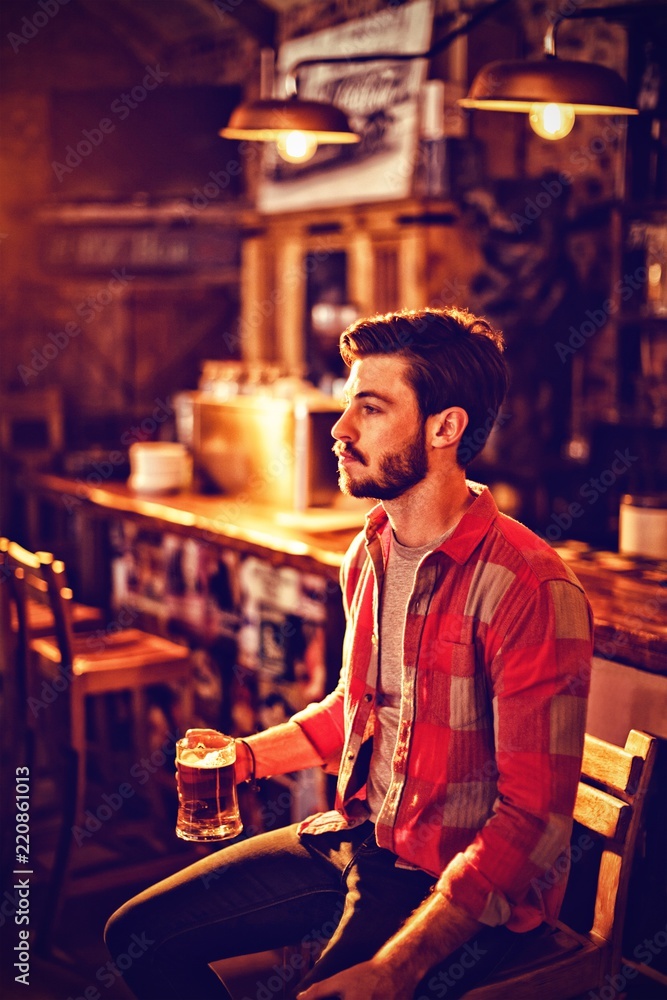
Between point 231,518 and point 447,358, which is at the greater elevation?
point 447,358

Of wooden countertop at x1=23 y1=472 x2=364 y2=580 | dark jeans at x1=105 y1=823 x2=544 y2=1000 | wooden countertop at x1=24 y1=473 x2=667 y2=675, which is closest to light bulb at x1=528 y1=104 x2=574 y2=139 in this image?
wooden countertop at x1=24 y1=473 x2=667 y2=675

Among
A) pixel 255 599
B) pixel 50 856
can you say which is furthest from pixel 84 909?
pixel 255 599

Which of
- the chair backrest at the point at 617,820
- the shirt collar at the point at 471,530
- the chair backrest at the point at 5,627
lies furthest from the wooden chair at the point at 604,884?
the chair backrest at the point at 5,627

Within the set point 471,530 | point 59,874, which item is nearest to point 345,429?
point 471,530

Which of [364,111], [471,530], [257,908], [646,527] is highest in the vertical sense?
[364,111]

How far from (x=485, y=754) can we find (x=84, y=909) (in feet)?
7.25

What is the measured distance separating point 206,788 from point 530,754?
2.15ft

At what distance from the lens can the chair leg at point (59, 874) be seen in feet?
11.0

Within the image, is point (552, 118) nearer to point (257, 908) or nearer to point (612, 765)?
point (612, 765)

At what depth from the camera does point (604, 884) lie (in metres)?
2.00

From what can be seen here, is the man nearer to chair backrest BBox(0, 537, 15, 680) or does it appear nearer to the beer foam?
the beer foam

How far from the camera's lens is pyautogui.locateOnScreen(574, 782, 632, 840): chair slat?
6.46 feet

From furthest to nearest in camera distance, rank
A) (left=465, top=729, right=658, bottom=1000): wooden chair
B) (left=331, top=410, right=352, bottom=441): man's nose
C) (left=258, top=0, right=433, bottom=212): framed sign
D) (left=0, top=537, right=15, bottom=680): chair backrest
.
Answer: (left=258, top=0, right=433, bottom=212): framed sign
(left=0, top=537, right=15, bottom=680): chair backrest
(left=331, top=410, right=352, bottom=441): man's nose
(left=465, top=729, right=658, bottom=1000): wooden chair

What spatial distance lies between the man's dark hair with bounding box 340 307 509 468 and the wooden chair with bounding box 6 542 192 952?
159cm
